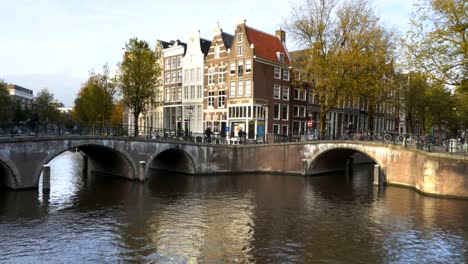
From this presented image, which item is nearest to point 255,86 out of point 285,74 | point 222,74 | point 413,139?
point 222,74

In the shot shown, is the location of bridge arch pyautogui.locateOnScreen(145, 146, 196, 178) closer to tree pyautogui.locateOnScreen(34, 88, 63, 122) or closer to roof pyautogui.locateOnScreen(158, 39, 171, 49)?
roof pyautogui.locateOnScreen(158, 39, 171, 49)

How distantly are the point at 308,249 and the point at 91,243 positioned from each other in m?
8.72

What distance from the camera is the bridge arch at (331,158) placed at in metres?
36.4

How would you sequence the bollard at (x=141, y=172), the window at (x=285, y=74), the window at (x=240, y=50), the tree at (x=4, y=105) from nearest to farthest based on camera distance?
the bollard at (x=141, y=172), the window at (x=240, y=50), the window at (x=285, y=74), the tree at (x=4, y=105)

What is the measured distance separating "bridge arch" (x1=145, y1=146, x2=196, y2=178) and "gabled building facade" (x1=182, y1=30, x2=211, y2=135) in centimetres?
1203

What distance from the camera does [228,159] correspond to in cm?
4041

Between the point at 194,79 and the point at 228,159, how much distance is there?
18809 mm

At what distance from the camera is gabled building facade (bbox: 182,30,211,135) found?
179 feet

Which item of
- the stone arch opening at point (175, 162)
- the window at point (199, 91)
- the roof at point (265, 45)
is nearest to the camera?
the stone arch opening at point (175, 162)

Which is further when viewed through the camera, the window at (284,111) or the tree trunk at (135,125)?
the window at (284,111)

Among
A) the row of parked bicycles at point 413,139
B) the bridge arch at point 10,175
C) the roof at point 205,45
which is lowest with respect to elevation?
the bridge arch at point 10,175

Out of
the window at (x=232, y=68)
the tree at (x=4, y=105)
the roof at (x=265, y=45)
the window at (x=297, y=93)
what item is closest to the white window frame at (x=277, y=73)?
the roof at (x=265, y=45)

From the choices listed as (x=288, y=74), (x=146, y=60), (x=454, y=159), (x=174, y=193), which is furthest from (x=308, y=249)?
(x=288, y=74)

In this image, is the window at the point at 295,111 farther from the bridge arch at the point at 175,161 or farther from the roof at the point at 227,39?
the bridge arch at the point at 175,161
